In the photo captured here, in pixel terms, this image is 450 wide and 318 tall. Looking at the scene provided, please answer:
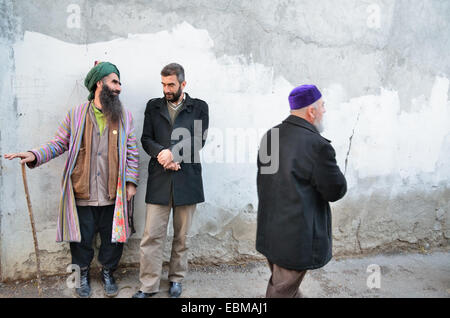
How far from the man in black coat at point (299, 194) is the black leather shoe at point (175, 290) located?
3.49ft

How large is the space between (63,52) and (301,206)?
8.26ft

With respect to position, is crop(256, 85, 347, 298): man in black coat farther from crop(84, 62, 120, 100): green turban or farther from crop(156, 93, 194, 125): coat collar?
crop(84, 62, 120, 100): green turban

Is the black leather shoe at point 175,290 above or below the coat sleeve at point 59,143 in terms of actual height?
below

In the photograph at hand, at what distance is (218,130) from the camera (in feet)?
12.2

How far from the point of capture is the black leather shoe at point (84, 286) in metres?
3.21

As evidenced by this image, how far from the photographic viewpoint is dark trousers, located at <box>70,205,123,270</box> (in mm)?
3189

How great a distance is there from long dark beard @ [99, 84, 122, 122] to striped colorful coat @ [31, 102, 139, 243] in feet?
0.32

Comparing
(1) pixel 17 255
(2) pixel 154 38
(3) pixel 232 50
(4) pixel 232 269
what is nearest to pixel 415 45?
(3) pixel 232 50

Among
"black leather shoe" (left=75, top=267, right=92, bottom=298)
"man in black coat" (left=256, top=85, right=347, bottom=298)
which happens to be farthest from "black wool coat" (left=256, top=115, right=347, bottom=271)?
"black leather shoe" (left=75, top=267, right=92, bottom=298)

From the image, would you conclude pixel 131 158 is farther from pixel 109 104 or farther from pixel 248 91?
pixel 248 91

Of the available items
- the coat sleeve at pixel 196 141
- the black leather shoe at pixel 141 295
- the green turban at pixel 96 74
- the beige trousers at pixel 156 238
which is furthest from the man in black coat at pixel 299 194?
the green turban at pixel 96 74

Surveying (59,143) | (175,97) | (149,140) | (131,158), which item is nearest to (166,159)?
(149,140)

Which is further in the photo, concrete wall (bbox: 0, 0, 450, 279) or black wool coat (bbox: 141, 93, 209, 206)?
concrete wall (bbox: 0, 0, 450, 279)

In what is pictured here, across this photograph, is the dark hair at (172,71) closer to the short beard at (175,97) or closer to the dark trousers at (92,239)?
the short beard at (175,97)
